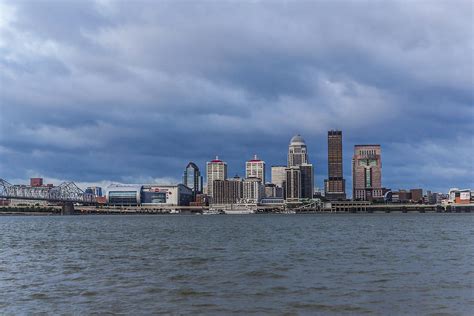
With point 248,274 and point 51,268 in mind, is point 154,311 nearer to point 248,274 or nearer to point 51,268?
point 248,274

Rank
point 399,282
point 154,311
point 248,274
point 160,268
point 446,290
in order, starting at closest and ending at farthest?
point 154,311, point 446,290, point 399,282, point 248,274, point 160,268

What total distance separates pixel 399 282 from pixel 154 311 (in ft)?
40.5

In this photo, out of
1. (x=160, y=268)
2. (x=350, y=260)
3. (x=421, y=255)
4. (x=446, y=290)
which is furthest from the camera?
(x=421, y=255)

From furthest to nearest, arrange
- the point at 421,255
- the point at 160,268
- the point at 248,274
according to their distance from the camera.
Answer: the point at 421,255 → the point at 160,268 → the point at 248,274

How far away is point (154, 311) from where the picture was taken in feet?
65.9

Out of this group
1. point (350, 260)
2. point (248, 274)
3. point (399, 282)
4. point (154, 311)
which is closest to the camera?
point (154, 311)

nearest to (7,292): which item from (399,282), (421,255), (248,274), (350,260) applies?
(248,274)

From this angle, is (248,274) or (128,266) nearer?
(248,274)

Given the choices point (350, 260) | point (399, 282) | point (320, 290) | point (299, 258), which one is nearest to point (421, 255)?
point (350, 260)

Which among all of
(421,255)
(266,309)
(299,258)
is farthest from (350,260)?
(266,309)

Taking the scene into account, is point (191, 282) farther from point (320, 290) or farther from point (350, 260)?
point (350, 260)

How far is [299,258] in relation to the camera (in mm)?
37719

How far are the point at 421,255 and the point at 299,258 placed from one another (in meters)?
9.10

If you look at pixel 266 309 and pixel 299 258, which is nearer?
pixel 266 309
